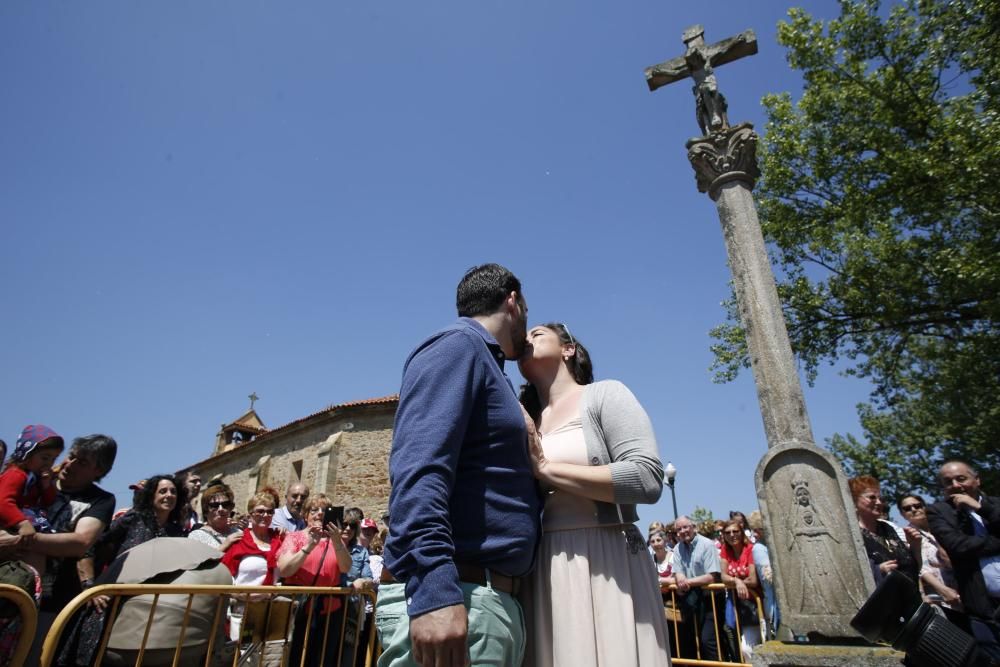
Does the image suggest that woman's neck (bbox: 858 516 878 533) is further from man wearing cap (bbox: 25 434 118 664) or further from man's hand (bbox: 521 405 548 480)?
man wearing cap (bbox: 25 434 118 664)

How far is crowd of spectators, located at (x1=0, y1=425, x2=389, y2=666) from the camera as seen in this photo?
10.4 feet

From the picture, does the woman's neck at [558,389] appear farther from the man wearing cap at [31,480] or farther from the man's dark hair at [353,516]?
the man's dark hair at [353,516]


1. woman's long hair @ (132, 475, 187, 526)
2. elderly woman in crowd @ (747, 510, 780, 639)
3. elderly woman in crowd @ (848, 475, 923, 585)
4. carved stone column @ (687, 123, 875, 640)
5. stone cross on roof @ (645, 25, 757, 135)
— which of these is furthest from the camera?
elderly woman in crowd @ (747, 510, 780, 639)

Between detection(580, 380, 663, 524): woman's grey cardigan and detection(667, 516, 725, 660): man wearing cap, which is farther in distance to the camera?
detection(667, 516, 725, 660): man wearing cap

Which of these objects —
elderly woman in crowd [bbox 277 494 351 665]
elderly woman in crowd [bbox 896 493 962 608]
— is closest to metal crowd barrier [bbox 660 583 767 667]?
elderly woman in crowd [bbox 896 493 962 608]

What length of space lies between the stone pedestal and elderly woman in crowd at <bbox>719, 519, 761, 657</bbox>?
2514 mm

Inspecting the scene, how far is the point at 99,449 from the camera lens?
384 centimetres

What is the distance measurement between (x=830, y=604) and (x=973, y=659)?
3.18 feet

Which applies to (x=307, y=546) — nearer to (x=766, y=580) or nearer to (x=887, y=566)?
(x=887, y=566)

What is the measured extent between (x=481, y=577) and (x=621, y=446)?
2.23 ft

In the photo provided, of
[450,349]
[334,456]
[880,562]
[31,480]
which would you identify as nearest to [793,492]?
[880,562]

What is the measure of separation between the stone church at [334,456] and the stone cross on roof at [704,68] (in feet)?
48.3

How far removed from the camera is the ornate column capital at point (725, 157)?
18.7ft

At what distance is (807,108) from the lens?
12.7m
